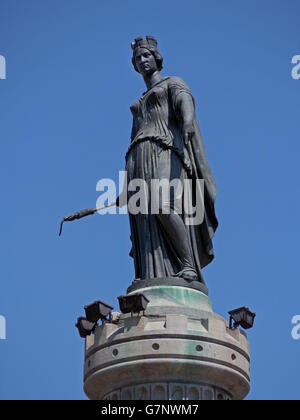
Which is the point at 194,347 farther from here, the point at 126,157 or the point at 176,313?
the point at 126,157

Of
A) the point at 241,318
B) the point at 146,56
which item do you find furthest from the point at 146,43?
the point at 241,318

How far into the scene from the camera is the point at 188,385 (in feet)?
60.8

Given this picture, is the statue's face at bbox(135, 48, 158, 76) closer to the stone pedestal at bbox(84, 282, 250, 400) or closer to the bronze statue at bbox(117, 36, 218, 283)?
the bronze statue at bbox(117, 36, 218, 283)

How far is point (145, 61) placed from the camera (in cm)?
2202

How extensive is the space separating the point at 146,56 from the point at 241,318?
578 cm

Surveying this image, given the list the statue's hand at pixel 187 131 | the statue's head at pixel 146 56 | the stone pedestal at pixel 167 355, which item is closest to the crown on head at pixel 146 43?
the statue's head at pixel 146 56

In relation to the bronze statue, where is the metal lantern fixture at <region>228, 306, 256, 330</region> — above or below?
below

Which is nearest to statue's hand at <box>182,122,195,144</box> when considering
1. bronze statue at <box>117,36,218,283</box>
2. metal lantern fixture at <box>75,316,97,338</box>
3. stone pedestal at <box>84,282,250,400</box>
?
bronze statue at <box>117,36,218,283</box>

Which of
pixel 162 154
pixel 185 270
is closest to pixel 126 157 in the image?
pixel 162 154

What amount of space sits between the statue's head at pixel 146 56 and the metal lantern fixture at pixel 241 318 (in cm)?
537

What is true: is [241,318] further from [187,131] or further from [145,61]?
[145,61]

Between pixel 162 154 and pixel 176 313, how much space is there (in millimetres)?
3315

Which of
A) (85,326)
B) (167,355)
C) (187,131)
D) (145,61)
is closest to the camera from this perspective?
(167,355)

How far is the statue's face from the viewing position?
867 inches
